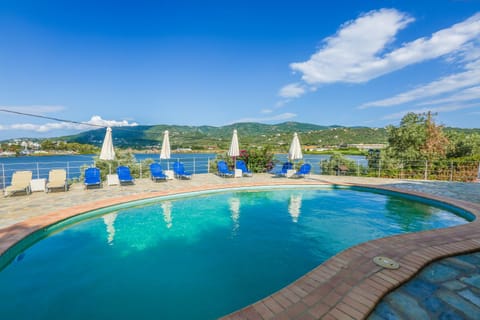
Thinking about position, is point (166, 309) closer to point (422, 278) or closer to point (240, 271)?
point (240, 271)

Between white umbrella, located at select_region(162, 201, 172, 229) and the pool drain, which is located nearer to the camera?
the pool drain

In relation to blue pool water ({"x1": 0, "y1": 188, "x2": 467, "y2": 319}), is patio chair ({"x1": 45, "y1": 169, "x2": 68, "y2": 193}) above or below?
above

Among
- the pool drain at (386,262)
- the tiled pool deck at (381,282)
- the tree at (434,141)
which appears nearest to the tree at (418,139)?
the tree at (434,141)

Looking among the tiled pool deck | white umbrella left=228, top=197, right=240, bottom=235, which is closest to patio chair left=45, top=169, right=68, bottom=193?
the tiled pool deck

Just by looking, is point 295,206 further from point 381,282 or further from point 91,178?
point 91,178

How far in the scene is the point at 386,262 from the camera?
2.77 metres

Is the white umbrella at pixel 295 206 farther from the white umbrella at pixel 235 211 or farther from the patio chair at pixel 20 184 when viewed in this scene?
the patio chair at pixel 20 184

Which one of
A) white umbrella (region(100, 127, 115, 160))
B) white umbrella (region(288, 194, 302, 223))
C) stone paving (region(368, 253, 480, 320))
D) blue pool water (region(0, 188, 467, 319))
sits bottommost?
blue pool water (region(0, 188, 467, 319))

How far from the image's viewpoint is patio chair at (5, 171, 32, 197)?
6.59 meters

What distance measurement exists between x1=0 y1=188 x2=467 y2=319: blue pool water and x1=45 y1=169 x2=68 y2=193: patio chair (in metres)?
2.89

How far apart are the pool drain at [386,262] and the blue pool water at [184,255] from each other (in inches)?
36.0

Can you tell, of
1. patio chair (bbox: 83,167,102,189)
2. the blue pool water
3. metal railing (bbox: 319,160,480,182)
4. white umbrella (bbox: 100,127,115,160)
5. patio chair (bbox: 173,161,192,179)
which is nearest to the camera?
the blue pool water

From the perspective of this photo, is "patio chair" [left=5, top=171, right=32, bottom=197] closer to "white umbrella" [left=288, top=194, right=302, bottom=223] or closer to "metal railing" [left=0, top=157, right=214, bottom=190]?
"metal railing" [left=0, top=157, right=214, bottom=190]

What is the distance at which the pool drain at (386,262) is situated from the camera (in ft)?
8.75
